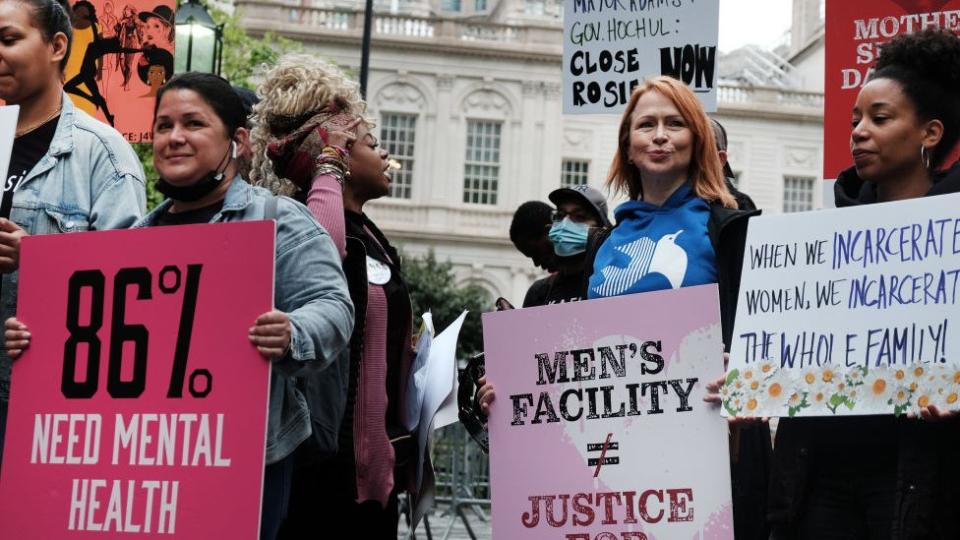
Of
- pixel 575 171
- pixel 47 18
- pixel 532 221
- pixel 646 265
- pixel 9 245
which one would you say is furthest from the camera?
pixel 575 171

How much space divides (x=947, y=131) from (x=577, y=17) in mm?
3315

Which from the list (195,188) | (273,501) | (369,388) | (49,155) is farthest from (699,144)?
(49,155)

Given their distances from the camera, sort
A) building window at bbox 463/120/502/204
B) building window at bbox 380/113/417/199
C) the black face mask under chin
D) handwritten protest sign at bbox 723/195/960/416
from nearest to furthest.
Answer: handwritten protest sign at bbox 723/195/960/416 → the black face mask under chin → building window at bbox 380/113/417/199 → building window at bbox 463/120/502/204

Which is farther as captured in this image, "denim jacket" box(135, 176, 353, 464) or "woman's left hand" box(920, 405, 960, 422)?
"denim jacket" box(135, 176, 353, 464)

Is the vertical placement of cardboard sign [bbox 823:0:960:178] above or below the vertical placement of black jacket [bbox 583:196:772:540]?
above

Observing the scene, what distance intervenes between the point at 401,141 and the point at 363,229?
1578 inches

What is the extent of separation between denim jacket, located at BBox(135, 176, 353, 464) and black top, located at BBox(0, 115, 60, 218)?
77 centimetres

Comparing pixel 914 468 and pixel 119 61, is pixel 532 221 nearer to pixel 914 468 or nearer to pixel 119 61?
pixel 119 61

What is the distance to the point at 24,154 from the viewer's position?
4621 mm

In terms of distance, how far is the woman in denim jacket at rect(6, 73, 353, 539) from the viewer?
3781 millimetres

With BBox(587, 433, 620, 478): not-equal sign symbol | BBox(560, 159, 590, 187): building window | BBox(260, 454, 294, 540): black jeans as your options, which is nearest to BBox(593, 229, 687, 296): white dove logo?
BBox(587, 433, 620, 478): not-equal sign symbol

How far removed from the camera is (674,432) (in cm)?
404

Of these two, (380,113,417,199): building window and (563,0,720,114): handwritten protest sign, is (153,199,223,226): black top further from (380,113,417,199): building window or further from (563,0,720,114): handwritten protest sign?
(380,113,417,199): building window

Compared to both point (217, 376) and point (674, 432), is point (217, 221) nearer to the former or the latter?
point (217, 376)
